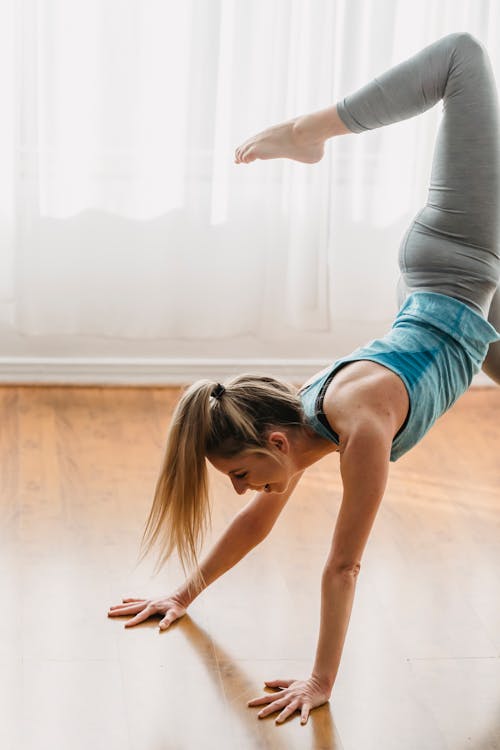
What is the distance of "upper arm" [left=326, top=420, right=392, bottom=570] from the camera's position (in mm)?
1919

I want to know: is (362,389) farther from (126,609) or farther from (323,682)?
(126,609)

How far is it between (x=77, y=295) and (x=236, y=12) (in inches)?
35.6

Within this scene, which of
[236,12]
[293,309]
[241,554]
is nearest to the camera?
[241,554]

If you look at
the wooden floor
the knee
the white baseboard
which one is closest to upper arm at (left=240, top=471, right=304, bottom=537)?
the wooden floor

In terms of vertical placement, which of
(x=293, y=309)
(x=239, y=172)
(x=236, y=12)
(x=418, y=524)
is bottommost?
(x=418, y=524)

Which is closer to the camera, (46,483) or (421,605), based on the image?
(421,605)

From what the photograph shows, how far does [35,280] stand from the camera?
131 inches

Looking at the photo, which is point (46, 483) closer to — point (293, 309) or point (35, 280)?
point (35, 280)

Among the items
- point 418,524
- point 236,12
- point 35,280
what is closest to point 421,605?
point 418,524

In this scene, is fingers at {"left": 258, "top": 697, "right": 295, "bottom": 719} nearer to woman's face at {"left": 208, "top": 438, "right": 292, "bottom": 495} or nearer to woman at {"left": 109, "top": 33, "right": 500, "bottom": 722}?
woman at {"left": 109, "top": 33, "right": 500, "bottom": 722}

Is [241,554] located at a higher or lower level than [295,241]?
lower

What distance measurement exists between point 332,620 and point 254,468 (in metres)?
0.29

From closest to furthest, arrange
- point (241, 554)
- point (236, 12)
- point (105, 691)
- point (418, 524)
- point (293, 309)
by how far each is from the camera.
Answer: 1. point (105, 691)
2. point (241, 554)
3. point (418, 524)
4. point (236, 12)
5. point (293, 309)

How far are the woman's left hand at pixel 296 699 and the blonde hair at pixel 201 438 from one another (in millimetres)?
292
